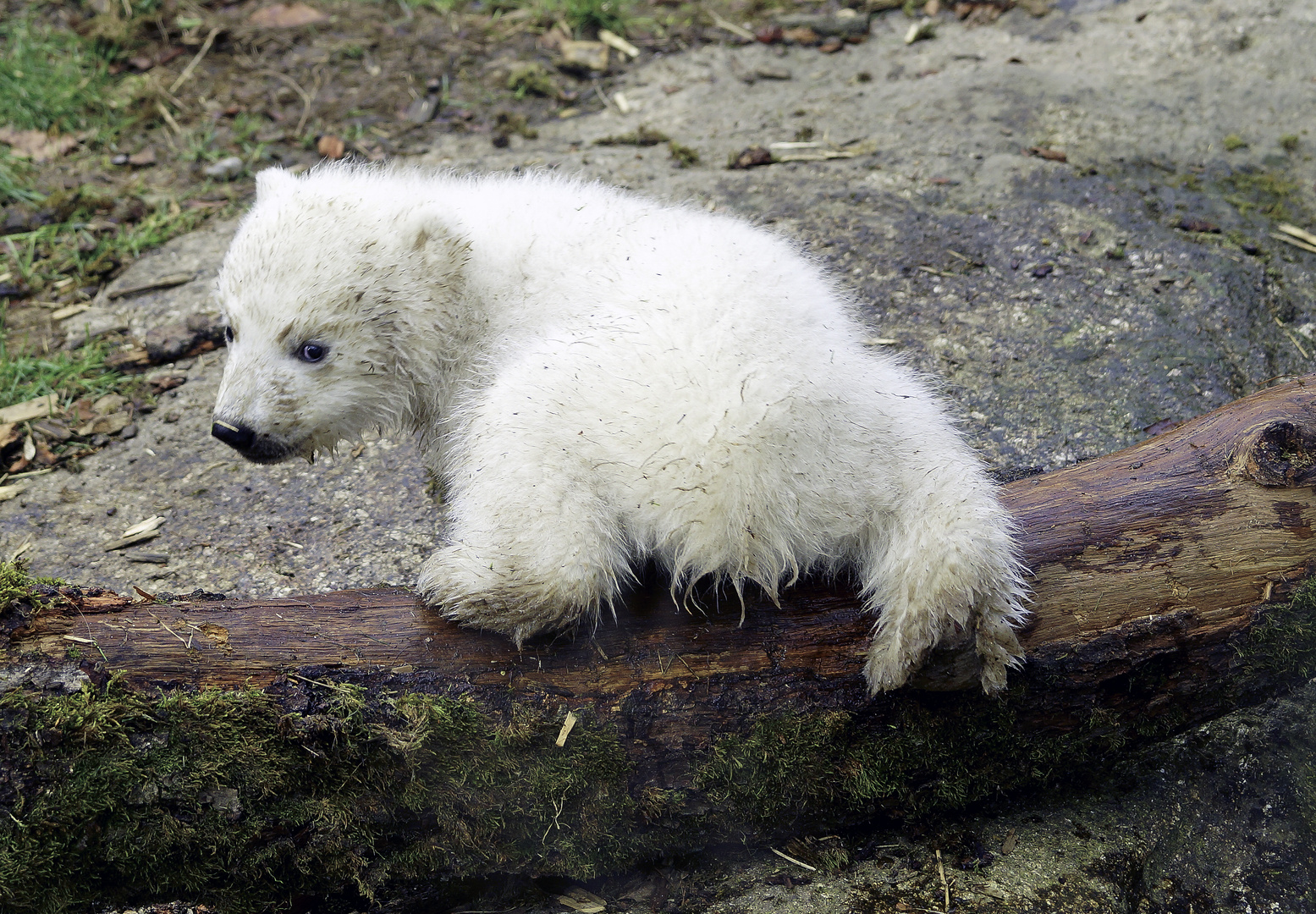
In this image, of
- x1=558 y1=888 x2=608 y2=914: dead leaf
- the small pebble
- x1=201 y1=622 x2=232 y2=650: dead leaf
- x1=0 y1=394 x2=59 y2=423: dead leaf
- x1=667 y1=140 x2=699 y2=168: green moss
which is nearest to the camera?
x1=201 y1=622 x2=232 y2=650: dead leaf

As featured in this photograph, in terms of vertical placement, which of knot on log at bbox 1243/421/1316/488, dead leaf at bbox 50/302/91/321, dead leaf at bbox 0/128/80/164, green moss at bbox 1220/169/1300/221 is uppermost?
green moss at bbox 1220/169/1300/221

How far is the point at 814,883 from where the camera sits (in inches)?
99.4

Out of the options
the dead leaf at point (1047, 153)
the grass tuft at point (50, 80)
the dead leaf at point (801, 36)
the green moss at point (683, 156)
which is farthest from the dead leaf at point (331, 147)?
the dead leaf at point (1047, 153)

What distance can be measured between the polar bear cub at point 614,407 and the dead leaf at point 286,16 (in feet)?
15.9

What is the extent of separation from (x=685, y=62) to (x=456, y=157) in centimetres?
198

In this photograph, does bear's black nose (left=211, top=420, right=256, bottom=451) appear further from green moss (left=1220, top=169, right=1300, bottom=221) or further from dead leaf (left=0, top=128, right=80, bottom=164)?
green moss (left=1220, top=169, right=1300, bottom=221)

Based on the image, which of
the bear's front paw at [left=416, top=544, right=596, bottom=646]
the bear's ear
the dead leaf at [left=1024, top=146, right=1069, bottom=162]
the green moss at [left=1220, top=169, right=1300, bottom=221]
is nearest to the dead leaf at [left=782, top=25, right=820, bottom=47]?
the dead leaf at [left=1024, top=146, right=1069, bottom=162]

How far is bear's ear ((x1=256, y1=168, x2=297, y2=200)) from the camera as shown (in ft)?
11.4

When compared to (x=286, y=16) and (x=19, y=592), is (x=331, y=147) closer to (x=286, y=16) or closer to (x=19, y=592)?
(x=286, y=16)

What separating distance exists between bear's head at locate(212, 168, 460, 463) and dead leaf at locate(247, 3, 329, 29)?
489 centimetres

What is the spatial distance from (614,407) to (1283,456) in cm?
188

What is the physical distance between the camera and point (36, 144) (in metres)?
6.33

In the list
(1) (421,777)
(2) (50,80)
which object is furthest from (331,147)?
(1) (421,777)

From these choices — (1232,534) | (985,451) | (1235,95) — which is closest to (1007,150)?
(1235,95)
